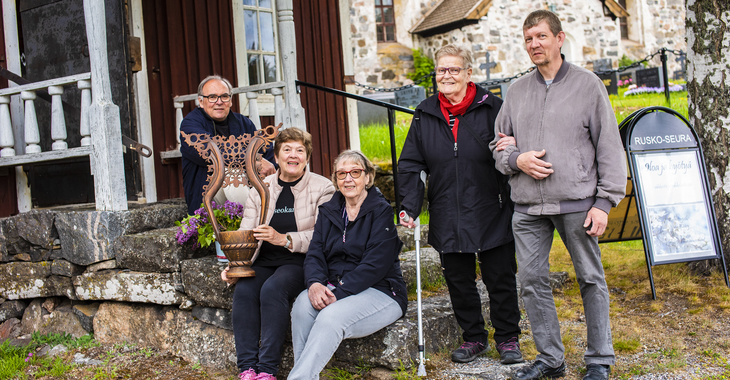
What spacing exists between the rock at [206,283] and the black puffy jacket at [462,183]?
1189 millimetres

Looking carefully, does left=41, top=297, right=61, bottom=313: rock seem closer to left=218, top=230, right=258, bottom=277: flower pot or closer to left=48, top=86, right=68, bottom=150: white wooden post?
left=48, top=86, right=68, bottom=150: white wooden post

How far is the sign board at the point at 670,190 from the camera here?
145 inches

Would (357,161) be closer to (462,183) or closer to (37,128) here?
(462,183)

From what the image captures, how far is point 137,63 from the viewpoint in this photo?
471 centimetres

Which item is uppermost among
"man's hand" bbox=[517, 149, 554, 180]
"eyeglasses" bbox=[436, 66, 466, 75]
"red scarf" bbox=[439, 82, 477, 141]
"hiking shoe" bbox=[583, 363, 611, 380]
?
"eyeglasses" bbox=[436, 66, 466, 75]

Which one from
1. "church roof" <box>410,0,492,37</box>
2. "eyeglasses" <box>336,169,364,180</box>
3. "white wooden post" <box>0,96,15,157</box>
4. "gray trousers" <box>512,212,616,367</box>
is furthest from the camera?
"church roof" <box>410,0,492,37</box>

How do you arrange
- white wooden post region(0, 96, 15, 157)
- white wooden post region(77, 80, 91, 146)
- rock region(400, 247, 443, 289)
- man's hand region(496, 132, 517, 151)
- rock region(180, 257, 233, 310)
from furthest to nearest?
white wooden post region(0, 96, 15, 157) < white wooden post region(77, 80, 91, 146) < rock region(400, 247, 443, 289) < rock region(180, 257, 233, 310) < man's hand region(496, 132, 517, 151)

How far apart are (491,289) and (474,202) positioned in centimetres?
45

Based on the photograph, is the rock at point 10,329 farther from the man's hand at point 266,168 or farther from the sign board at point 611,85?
the sign board at point 611,85

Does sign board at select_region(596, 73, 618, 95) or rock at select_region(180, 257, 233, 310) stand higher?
sign board at select_region(596, 73, 618, 95)

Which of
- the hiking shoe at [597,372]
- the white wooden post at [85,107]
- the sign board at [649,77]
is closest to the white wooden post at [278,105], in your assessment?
the white wooden post at [85,107]

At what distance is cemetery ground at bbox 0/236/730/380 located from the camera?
287cm

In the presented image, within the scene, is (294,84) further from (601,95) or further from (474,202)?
(601,95)

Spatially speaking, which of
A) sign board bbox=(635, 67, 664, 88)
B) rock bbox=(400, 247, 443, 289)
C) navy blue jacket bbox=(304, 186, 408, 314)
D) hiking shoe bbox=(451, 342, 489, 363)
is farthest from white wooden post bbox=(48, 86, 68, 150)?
sign board bbox=(635, 67, 664, 88)
